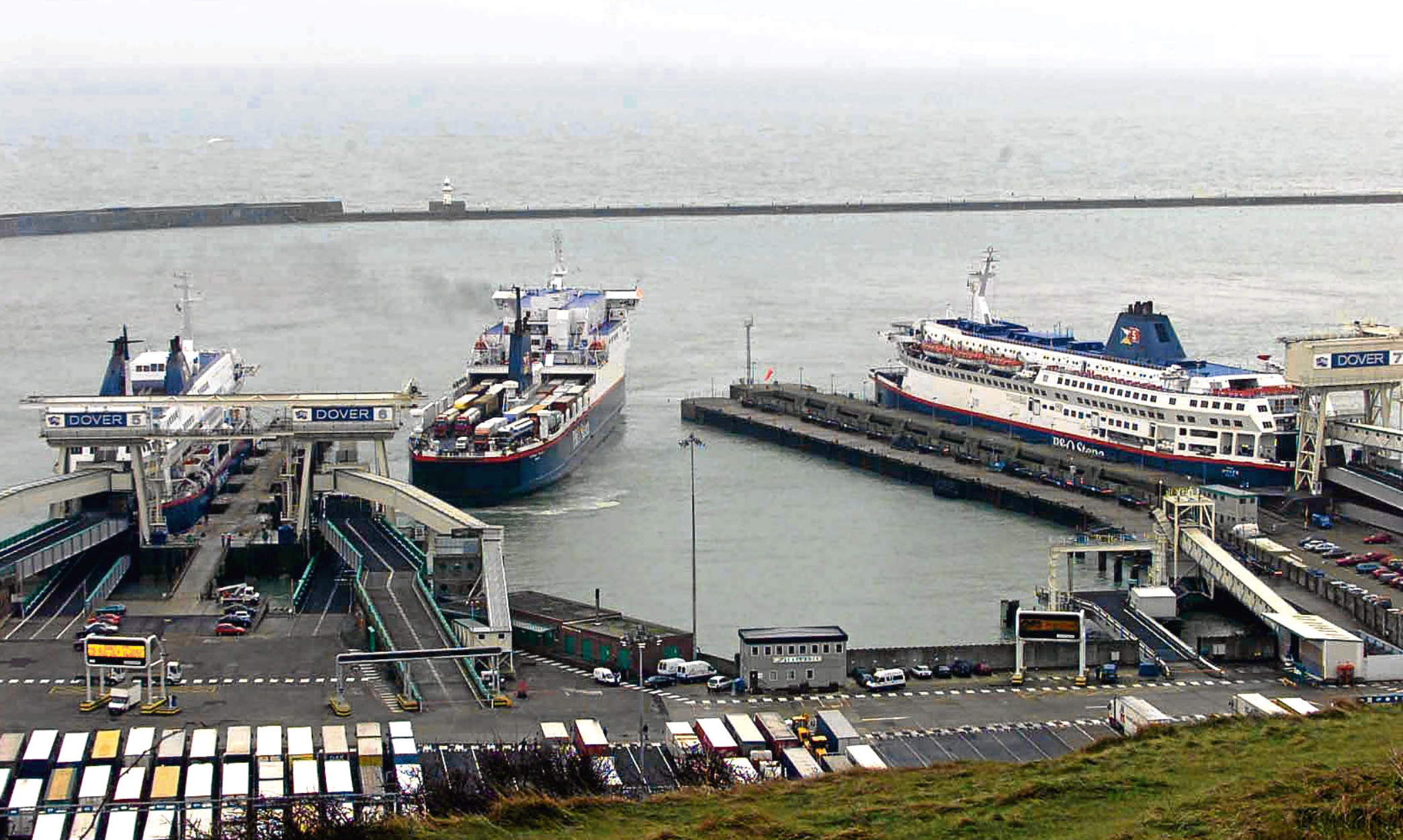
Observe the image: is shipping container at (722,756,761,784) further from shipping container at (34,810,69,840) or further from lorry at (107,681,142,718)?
lorry at (107,681,142,718)

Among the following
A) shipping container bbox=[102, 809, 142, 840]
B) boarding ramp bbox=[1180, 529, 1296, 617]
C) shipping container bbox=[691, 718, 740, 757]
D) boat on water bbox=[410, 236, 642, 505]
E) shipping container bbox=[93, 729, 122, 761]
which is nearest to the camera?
shipping container bbox=[102, 809, 142, 840]

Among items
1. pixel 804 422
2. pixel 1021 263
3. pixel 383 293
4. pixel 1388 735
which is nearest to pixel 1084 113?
pixel 1021 263

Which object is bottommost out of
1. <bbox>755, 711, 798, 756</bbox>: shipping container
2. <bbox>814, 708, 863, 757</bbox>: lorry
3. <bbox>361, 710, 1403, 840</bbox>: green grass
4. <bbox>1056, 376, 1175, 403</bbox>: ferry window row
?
<bbox>814, 708, 863, 757</bbox>: lorry

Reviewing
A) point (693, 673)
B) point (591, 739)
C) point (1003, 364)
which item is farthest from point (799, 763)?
point (1003, 364)

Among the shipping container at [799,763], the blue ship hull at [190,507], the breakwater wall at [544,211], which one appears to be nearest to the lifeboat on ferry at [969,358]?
the blue ship hull at [190,507]

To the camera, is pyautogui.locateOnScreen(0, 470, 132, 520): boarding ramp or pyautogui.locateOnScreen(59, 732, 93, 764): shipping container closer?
pyautogui.locateOnScreen(59, 732, 93, 764): shipping container

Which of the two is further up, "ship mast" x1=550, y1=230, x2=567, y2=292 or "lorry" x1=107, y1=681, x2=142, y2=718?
"ship mast" x1=550, y1=230, x2=567, y2=292

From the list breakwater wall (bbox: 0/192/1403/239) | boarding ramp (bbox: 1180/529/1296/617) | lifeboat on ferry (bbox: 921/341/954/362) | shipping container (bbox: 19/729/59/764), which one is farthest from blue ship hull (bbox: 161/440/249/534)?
breakwater wall (bbox: 0/192/1403/239)

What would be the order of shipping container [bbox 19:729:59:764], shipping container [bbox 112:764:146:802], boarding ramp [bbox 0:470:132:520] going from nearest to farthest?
1. shipping container [bbox 112:764:146:802]
2. shipping container [bbox 19:729:59:764]
3. boarding ramp [bbox 0:470:132:520]
